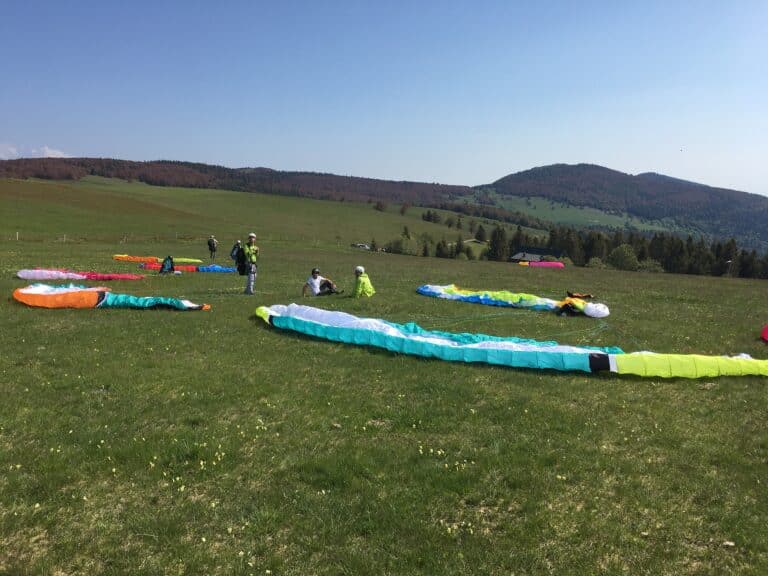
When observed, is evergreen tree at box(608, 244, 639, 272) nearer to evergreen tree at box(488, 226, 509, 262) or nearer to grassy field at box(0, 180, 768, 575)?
evergreen tree at box(488, 226, 509, 262)

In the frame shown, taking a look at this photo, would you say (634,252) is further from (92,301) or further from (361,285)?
(92,301)

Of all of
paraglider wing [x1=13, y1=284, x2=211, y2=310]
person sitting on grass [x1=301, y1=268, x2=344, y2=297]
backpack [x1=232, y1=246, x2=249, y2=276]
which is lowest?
paraglider wing [x1=13, y1=284, x2=211, y2=310]

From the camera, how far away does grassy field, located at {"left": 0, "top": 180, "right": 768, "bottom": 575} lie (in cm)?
627

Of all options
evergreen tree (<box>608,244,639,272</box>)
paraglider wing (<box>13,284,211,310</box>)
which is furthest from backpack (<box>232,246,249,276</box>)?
evergreen tree (<box>608,244,639,272</box>)

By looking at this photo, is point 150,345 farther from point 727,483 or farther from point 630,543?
point 727,483

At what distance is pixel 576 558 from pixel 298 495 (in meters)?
3.95

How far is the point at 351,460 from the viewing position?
8.38 metres

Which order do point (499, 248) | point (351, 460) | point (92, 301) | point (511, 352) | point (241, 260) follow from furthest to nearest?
point (499, 248)
point (241, 260)
point (92, 301)
point (511, 352)
point (351, 460)

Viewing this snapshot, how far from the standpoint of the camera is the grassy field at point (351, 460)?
6.27 m

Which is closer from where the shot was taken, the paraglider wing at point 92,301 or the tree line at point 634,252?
the paraglider wing at point 92,301

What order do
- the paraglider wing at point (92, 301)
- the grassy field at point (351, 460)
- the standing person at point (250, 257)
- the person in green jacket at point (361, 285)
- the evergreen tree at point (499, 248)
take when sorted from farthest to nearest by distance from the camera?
1. the evergreen tree at point (499, 248)
2. the person in green jacket at point (361, 285)
3. the standing person at point (250, 257)
4. the paraglider wing at point (92, 301)
5. the grassy field at point (351, 460)

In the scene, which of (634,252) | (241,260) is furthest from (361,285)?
(634,252)

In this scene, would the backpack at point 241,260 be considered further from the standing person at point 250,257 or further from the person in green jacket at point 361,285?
the person in green jacket at point 361,285

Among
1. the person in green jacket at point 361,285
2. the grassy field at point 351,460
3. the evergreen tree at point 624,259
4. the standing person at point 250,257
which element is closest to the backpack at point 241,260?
the standing person at point 250,257
